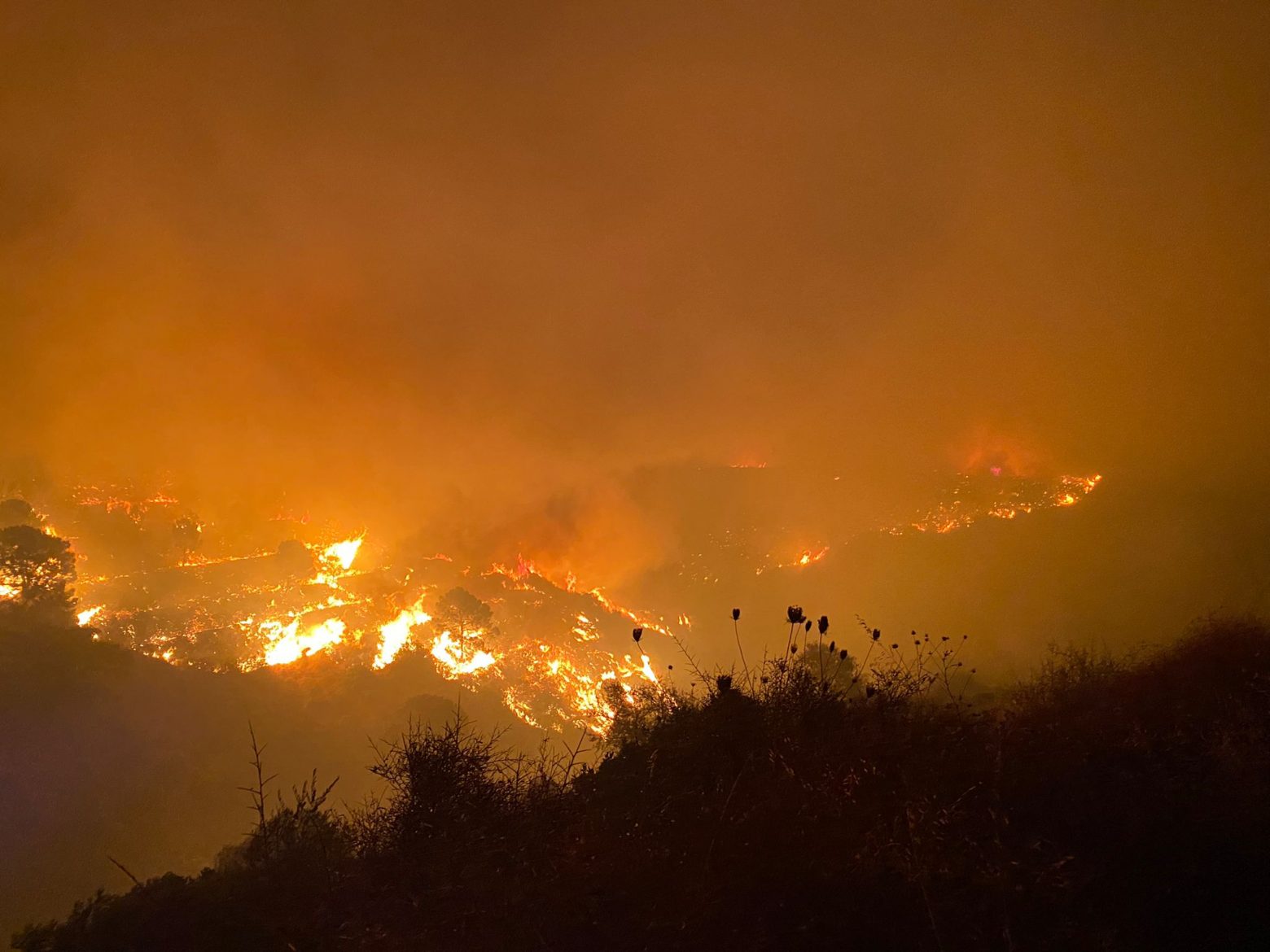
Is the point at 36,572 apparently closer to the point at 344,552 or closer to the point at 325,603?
the point at 325,603

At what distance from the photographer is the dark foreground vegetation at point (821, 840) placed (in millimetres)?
4965

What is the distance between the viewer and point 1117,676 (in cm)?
1037

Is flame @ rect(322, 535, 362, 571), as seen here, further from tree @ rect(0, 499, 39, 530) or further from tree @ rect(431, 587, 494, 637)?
tree @ rect(0, 499, 39, 530)

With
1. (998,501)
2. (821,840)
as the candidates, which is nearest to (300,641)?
(821,840)

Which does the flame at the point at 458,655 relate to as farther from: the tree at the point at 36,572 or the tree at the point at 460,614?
the tree at the point at 36,572

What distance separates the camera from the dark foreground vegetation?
4965mm

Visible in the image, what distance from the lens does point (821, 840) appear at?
6.01 m

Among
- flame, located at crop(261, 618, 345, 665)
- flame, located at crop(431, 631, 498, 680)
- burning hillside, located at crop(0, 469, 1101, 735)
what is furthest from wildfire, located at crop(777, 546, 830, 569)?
flame, located at crop(261, 618, 345, 665)

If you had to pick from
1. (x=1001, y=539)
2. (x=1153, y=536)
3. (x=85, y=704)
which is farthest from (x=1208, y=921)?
(x=1001, y=539)

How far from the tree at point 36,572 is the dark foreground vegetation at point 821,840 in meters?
69.5

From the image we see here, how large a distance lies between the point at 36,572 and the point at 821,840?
82444 mm

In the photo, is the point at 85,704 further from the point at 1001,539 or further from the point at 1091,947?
the point at 1001,539

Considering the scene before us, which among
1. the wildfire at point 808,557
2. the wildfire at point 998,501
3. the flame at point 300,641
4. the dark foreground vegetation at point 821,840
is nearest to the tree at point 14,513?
the flame at point 300,641

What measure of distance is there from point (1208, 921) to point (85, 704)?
7590cm
